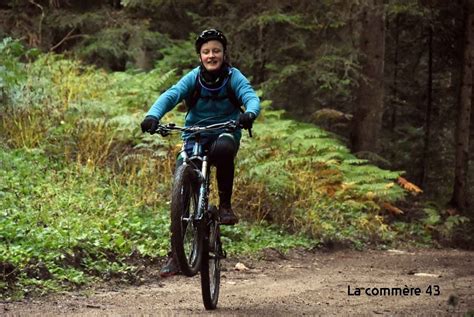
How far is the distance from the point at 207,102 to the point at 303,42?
981 centimetres

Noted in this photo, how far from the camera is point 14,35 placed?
15.4 m

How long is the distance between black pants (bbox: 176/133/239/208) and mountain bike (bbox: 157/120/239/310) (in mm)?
75

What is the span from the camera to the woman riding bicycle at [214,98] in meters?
6.26

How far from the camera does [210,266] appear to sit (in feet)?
21.4

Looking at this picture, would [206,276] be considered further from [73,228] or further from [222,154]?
[73,228]

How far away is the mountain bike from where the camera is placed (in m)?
5.57

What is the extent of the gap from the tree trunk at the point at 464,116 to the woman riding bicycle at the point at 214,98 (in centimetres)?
1152

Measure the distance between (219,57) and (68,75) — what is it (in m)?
8.02

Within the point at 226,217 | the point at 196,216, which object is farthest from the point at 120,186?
the point at 196,216

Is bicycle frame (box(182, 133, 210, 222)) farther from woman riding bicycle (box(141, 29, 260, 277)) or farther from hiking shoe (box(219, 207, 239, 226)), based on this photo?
hiking shoe (box(219, 207, 239, 226))

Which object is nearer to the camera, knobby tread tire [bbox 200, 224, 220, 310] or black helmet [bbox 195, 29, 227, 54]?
knobby tread tire [bbox 200, 224, 220, 310]

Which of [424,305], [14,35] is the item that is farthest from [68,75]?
[424,305]

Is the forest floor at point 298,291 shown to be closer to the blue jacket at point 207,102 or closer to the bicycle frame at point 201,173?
Result: the bicycle frame at point 201,173

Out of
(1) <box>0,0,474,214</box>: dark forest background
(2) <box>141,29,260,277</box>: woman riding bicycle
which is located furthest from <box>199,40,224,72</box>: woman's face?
(1) <box>0,0,474,214</box>: dark forest background
